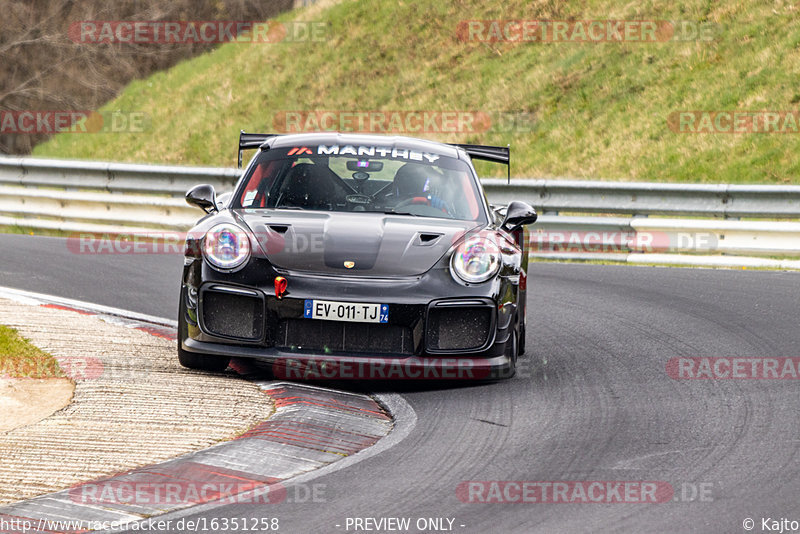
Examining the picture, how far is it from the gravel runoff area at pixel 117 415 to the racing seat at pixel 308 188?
47.4 inches

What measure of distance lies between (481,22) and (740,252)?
17.3 m

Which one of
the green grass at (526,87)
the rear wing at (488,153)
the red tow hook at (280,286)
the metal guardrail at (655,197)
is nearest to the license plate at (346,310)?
the red tow hook at (280,286)

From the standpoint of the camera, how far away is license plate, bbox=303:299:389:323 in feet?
20.0

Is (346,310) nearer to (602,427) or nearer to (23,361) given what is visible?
(602,427)

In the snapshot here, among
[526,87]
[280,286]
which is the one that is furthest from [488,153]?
[526,87]

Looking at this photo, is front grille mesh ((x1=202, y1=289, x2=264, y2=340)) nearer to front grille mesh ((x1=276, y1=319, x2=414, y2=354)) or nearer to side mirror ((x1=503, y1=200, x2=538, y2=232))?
front grille mesh ((x1=276, y1=319, x2=414, y2=354))

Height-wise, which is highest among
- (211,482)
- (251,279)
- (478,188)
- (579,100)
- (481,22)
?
(481,22)

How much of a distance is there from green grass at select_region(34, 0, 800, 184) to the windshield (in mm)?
12039

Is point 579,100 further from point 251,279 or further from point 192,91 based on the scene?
point 251,279

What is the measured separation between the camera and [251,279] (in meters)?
6.19

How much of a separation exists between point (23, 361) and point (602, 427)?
322 centimetres

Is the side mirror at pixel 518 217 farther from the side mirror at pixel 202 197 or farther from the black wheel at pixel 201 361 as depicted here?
the black wheel at pixel 201 361

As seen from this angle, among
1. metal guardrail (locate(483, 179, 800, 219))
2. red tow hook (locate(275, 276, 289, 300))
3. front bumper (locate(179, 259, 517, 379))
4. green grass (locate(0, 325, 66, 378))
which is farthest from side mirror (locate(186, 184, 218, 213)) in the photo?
metal guardrail (locate(483, 179, 800, 219))

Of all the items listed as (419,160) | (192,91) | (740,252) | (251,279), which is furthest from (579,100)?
(251,279)
